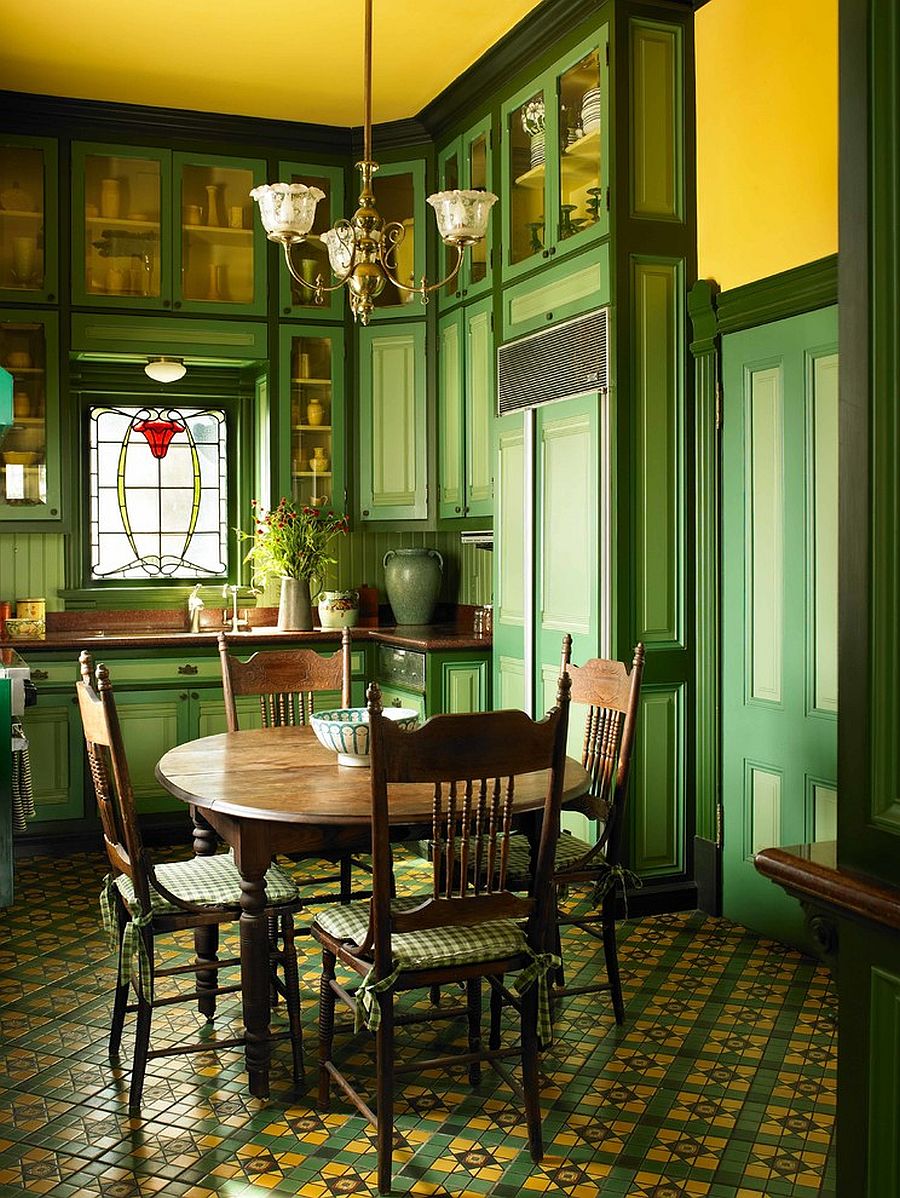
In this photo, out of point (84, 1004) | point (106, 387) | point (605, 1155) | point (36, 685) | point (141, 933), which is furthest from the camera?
point (106, 387)

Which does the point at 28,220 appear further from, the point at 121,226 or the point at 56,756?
the point at 56,756

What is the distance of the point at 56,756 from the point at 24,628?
0.67 meters

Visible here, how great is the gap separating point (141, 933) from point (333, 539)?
3.59 m

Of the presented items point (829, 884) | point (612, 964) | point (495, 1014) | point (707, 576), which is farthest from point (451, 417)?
point (829, 884)

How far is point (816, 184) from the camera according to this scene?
371 centimetres

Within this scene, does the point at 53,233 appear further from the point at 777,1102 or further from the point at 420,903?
the point at 777,1102

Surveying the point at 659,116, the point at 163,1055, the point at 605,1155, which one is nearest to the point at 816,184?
the point at 659,116

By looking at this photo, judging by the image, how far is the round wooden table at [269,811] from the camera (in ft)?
8.87

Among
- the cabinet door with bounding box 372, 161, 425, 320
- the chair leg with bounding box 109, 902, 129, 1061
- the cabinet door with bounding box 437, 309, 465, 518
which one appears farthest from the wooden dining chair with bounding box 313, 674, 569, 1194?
the cabinet door with bounding box 372, 161, 425, 320

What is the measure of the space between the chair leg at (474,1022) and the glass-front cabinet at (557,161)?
8.52 feet

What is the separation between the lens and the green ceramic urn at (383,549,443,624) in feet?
19.4

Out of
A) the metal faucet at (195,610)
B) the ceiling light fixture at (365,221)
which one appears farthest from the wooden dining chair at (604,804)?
the metal faucet at (195,610)

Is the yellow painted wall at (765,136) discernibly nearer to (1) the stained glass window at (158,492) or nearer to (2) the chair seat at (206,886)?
(2) the chair seat at (206,886)

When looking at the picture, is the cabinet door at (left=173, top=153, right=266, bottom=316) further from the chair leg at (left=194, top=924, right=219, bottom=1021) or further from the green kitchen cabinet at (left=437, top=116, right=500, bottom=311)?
the chair leg at (left=194, top=924, right=219, bottom=1021)
